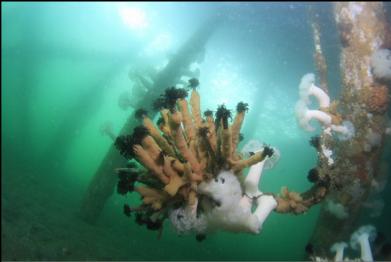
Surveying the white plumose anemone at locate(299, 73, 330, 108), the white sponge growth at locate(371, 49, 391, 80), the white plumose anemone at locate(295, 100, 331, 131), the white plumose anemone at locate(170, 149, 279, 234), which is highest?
the white sponge growth at locate(371, 49, 391, 80)

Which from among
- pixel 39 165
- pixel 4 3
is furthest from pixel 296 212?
pixel 4 3

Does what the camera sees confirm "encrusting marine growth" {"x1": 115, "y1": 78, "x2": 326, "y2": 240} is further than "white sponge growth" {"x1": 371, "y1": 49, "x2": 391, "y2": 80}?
No

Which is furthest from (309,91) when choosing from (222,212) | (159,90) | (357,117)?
(159,90)

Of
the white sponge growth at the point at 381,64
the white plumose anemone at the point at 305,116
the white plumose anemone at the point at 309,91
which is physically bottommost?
the white plumose anemone at the point at 305,116

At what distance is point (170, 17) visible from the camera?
18125 millimetres

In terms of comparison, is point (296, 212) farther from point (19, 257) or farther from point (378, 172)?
point (19, 257)

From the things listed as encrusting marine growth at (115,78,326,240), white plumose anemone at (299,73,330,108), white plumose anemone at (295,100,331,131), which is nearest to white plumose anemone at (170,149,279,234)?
encrusting marine growth at (115,78,326,240)

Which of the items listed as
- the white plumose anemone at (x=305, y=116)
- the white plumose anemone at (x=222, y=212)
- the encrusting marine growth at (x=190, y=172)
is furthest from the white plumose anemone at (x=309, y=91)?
the white plumose anemone at (x=222, y=212)

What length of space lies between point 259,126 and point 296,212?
27.6m

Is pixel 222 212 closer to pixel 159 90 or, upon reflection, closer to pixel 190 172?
pixel 190 172

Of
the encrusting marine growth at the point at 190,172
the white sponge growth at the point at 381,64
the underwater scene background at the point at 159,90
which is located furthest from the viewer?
the underwater scene background at the point at 159,90

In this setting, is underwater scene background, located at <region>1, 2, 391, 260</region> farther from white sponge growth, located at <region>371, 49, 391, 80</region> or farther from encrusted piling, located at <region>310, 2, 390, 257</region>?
white sponge growth, located at <region>371, 49, 391, 80</region>

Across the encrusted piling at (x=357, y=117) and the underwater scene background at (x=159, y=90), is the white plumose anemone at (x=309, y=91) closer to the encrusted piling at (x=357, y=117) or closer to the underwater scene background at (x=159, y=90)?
the encrusted piling at (x=357, y=117)

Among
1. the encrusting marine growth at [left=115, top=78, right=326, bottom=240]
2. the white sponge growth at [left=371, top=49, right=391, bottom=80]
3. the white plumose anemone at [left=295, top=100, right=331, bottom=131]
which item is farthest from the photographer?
the white sponge growth at [left=371, top=49, right=391, bottom=80]
